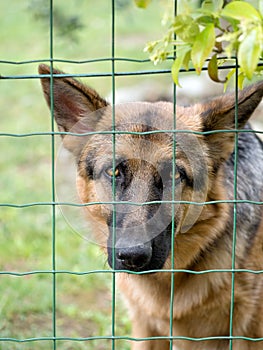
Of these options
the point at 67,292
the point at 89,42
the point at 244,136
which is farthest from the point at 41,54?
the point at 244,136

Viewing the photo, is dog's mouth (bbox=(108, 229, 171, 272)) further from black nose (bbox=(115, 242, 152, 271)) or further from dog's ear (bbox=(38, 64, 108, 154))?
dog's ear (bbox=(38, 64, 108, 154))

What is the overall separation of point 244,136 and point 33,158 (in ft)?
16.6

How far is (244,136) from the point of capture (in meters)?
4.34

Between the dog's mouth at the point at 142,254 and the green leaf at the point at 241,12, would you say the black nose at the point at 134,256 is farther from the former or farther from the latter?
the green leaf at the point at 241,12

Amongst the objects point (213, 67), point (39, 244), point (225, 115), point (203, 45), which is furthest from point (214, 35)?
point (39, 244)

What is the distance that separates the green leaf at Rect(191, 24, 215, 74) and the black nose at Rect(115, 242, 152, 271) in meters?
1.13

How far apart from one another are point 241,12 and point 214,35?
16 cm

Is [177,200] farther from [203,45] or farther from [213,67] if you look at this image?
[203,45]

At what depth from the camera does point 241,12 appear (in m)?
2.22

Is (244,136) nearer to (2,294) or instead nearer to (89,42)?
(2,294)

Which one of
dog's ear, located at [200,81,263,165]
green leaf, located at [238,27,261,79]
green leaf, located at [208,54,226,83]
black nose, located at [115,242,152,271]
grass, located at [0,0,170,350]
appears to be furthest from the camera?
grass, located at [0,0,170,350]

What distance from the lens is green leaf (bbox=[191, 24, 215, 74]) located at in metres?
2.35

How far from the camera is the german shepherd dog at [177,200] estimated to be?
3.40 meters

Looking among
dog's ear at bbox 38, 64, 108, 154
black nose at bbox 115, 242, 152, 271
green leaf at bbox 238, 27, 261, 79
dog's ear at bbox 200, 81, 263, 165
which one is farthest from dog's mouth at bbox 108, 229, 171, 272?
green leaf at bbox 238, 27, 261, 79
